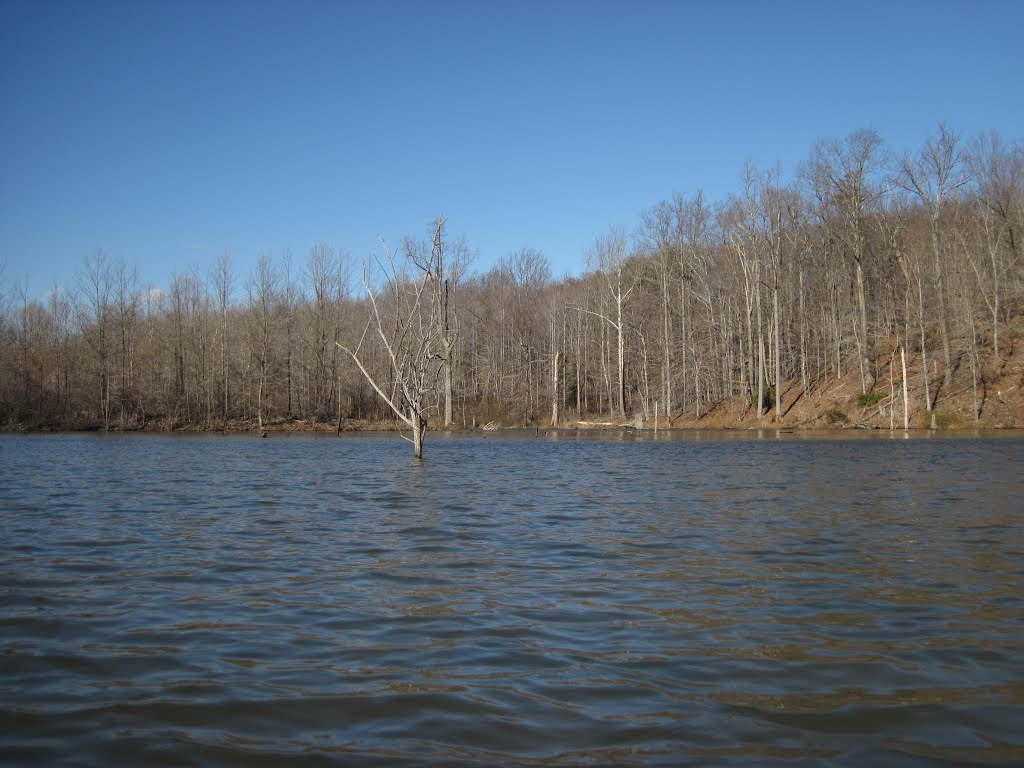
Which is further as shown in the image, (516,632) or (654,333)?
(654,333)

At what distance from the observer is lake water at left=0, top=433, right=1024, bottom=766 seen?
14.3 feet

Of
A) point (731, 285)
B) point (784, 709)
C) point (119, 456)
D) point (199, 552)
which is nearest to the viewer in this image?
point (784, 709)

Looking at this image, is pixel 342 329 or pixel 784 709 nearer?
pixel 784 709

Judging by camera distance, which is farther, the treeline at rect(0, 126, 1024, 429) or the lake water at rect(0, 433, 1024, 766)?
the treeline at rect(0, 126, 1024, 429)

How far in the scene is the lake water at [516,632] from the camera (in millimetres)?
4348

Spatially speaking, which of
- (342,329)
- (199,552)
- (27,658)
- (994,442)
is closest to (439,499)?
(199,552)

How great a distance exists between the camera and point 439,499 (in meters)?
15.8

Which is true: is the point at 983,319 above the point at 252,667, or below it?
above

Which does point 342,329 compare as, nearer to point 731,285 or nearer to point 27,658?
point 731,285

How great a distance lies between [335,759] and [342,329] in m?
67.6

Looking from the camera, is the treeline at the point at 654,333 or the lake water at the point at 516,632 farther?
the treeline at the point at 654,333

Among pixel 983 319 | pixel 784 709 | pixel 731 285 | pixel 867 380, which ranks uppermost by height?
pixel 731 285

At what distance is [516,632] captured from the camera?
21.0 ft

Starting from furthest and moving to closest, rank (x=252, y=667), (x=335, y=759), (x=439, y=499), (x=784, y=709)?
(x=439, y=499), (x=252, y=667), (x=784, y=709), (x=335, y=759)
